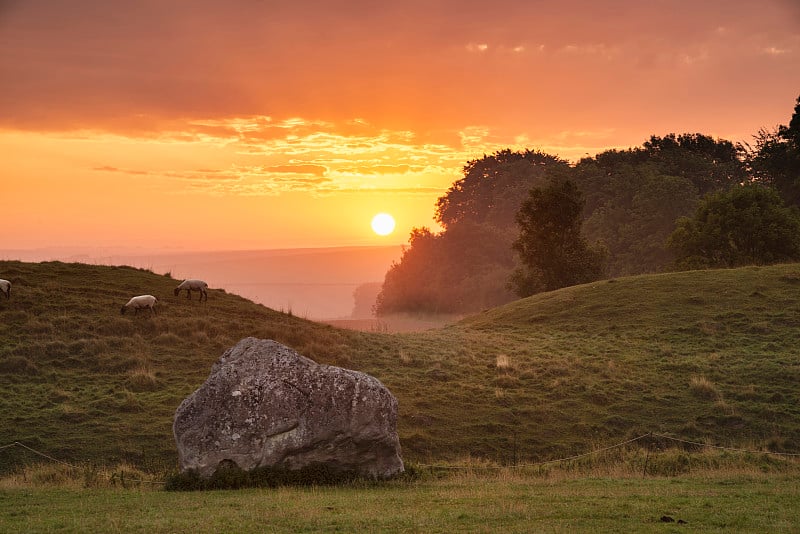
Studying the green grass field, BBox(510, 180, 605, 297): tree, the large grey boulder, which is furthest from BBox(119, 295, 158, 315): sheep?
BBox(510, 180, 605, 297): tree

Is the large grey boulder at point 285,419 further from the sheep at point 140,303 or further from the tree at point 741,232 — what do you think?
the tree at point 741,232

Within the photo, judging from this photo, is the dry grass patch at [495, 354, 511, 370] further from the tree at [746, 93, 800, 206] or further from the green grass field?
the tree at [746, 93, 800, 206]

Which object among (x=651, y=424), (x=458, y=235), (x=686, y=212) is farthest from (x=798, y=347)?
(x=458, y=235)

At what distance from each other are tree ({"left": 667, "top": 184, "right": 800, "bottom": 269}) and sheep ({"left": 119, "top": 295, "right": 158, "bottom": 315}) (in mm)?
49947

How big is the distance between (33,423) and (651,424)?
25505mm

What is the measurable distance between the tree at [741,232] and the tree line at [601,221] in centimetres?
10

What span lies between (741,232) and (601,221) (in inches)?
1250

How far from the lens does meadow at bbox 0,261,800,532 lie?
56.5ft

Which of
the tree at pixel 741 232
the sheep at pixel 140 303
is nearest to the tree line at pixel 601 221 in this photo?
the tree at pixel 741 232

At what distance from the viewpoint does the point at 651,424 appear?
34.5 meters

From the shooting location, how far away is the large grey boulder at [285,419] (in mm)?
21484

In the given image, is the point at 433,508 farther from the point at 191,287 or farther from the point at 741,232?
the point at 741,232

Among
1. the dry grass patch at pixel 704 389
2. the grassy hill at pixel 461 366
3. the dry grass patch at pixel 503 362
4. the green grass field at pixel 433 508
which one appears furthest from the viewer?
the dry grass patch at pixel 503 362

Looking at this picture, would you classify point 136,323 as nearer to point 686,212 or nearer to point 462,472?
point 462,472
